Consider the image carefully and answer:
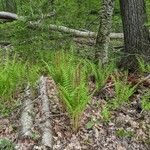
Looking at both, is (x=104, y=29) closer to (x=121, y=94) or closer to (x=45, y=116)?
(x=121, y=94)

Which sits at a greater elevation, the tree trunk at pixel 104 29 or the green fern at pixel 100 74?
the tree trunk at pixel 104 29

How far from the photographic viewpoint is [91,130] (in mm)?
5672

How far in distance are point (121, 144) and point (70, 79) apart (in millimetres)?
1435

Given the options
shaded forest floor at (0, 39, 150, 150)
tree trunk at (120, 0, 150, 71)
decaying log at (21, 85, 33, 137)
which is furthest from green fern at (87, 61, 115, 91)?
decaying log at (21, 85, 33, 137)

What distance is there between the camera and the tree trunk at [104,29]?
7434 mm

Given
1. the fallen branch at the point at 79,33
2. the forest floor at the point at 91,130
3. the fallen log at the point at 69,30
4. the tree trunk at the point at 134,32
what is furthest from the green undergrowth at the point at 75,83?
the fallen branch at the point at 79,33

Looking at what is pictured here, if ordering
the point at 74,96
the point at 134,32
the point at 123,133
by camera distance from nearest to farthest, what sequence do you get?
the point at 74,96 < the point at 123,133 < the point at 134,32

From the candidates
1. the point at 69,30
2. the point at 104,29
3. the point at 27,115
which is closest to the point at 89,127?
the point at 27,115

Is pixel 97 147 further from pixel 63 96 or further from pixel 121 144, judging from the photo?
pixel 63 96

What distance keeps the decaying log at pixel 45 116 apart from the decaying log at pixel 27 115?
0.68 ft

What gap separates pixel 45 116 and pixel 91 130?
78 centimetres

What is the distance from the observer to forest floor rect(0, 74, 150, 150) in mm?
5246

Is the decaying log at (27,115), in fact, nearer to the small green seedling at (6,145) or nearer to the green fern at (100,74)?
the small green seedling at (6,145)

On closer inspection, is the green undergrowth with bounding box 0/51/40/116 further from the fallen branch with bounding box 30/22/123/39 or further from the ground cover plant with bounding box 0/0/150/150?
the fallen branch with bounding box 30/22/123/39
